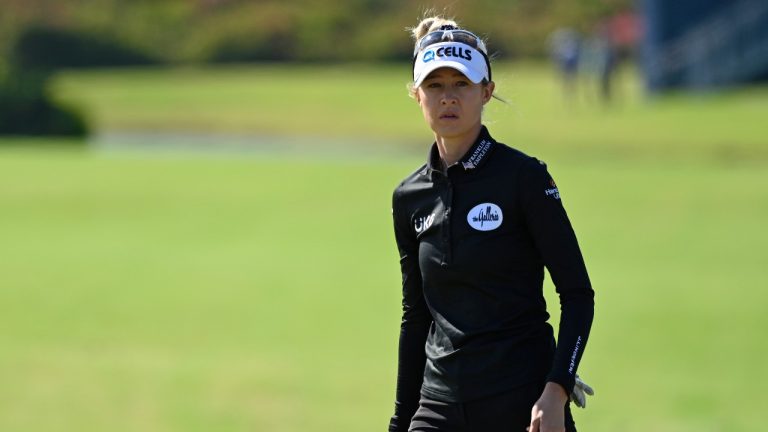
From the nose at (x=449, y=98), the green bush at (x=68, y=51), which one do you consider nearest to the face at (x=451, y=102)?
the nose at (x=449, y=98)

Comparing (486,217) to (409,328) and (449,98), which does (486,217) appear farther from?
(409,328)

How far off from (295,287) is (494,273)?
10.3m

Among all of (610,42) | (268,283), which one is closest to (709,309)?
(268,283)

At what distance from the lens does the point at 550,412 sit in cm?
407

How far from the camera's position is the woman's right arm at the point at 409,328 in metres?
4.53

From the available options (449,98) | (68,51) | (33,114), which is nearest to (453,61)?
(449,98)

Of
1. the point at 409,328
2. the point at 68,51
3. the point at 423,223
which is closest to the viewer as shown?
the point at 423,223

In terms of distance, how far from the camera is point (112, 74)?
183ft

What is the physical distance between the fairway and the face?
464 mm

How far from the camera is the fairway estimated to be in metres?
9.92

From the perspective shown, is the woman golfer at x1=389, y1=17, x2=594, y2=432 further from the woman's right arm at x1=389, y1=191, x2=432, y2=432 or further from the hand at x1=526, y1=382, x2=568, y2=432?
the woman's right arm at x1=389, y1=191, x2=432, y2=432

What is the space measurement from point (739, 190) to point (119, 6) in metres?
45.2

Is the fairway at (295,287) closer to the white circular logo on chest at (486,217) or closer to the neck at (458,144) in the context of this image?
the neck at (458,144)

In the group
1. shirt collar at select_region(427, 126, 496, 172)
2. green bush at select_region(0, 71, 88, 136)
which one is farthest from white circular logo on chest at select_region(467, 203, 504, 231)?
green bush at select_region(0, 71, 88, 136)
